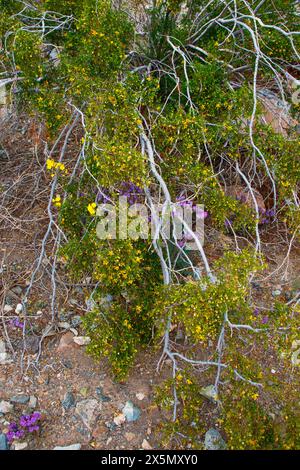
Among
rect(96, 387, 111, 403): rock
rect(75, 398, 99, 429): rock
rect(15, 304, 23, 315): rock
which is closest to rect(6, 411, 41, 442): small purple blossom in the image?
rect(75, 398, 99, 429): rock

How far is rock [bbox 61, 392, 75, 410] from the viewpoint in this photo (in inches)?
108

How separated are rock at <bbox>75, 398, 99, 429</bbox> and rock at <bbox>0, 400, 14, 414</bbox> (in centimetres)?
36

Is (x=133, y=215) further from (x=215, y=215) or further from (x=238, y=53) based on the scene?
(x=238, y=53)

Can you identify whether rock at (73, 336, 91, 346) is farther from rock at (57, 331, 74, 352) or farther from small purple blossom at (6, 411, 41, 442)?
small purple blossom at (6, 411, 41, 442)

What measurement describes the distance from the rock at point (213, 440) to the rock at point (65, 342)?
1001mm

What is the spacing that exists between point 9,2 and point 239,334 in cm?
311

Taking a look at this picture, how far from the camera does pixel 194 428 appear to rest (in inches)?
99.1

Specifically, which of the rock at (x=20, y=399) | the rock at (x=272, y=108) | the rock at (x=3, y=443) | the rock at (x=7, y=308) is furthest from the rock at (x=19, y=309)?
the rock at (x=272, y=108)

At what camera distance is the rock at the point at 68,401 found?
9.00 feet

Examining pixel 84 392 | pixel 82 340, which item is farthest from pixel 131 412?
pixel 82 340

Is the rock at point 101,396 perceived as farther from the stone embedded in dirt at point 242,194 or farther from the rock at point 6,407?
the stone embedded in dirt at point 242,194

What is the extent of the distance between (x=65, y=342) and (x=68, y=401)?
0.41 meters

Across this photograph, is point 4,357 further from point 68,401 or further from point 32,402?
point 68,401

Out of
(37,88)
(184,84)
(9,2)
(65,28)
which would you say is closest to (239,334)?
(184,84)
